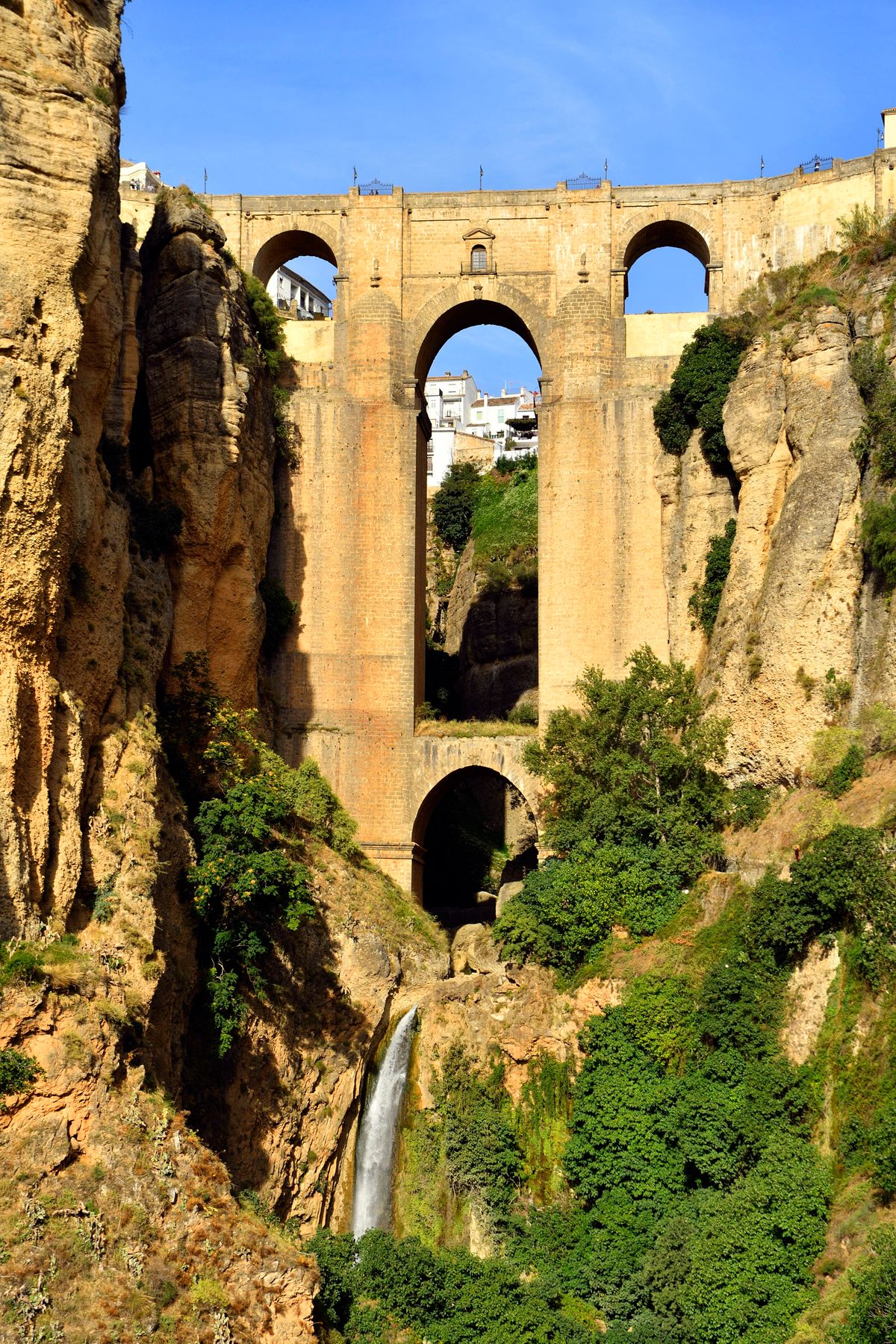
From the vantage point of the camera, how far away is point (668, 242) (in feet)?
122

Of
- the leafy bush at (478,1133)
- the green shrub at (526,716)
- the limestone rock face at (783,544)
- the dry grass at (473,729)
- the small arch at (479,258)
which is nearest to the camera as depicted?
the leafy bush at (478,1133)

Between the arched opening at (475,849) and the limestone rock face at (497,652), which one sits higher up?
the limestone rock face at (497,652)

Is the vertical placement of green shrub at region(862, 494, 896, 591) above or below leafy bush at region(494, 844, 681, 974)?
above

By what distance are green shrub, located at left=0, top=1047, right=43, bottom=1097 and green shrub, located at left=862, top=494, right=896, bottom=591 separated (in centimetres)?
1715

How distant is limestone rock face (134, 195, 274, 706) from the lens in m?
29.6

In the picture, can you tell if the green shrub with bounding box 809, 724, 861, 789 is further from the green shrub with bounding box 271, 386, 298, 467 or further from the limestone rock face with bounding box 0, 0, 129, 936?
the green shrub with bounding box 271, 386, 298, 467

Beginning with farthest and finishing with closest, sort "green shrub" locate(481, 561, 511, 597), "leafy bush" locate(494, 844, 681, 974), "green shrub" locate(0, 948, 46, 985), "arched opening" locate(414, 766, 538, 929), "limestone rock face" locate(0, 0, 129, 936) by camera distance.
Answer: "green shrub" locate(481, 561, 511, 597) → "arched opening" locate(414, 766, 538, 929) → "leafy bush" locate(494, 844, 681, 974) → "limestone rock face" locate(0, 0, 129, 936) → "green shrub" locate(0, 948, 46, 985)

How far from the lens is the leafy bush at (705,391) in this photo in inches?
1305

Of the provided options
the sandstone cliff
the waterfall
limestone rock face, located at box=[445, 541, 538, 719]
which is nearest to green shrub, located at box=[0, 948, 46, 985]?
the waterfall

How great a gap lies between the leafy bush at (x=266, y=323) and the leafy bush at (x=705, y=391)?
28.3 feet

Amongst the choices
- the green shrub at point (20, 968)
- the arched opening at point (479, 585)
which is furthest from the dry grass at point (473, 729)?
the green shrub at point (20, 968)

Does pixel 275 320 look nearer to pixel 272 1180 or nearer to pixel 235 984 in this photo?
pixel 235 984

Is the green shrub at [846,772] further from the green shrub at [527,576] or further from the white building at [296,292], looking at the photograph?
the white building at [296,292]

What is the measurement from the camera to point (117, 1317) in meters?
17.3
